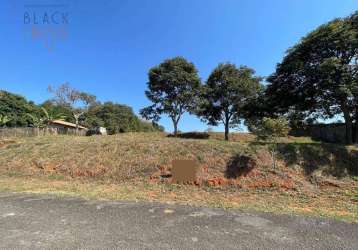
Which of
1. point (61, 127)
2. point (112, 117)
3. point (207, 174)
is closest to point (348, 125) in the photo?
point (207, 174)

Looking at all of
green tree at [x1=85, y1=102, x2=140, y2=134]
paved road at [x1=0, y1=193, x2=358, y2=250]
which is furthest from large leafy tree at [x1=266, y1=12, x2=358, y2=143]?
green tree at [x1=85, y1=102, x2=140, y2=134]

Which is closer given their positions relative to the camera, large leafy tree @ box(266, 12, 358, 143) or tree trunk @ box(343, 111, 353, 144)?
large leafy tree @ box(266, 12, 358, 143)

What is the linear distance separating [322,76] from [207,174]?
7.13 m

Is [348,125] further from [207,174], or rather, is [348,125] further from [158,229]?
[158,229]

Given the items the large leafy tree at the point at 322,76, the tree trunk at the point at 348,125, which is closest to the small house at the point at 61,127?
the large leafy tree at the point at 322,76

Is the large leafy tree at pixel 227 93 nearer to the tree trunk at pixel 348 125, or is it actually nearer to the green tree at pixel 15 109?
the tree trunk at pixel 348 125

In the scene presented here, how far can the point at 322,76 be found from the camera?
1138 cm

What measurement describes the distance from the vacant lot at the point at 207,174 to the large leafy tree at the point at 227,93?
Answer: 10122 millimetres

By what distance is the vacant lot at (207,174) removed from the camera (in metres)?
7.13

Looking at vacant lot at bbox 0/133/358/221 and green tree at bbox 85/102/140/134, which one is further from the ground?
green tree at bbox 85/102/140/134

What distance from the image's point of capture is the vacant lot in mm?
7129

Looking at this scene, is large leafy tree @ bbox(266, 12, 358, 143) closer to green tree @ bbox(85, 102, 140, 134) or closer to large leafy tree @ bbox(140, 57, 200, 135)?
large leafy tree @ bbox(140, 57, 200, 135)

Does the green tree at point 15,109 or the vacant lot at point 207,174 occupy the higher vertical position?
the green tree at point 15,109

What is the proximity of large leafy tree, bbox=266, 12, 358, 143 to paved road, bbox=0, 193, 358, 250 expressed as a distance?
8.47 m
